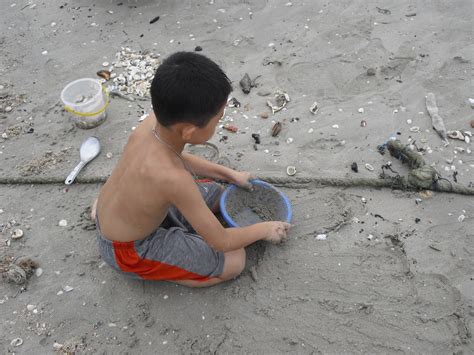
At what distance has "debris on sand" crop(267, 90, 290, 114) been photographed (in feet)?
11.6

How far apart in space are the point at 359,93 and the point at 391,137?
57 cm

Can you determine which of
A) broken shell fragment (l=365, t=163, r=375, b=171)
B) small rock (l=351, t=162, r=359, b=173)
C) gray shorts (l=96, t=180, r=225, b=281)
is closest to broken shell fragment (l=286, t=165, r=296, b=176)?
small rock (l=351, t=162, r=359, b=173)

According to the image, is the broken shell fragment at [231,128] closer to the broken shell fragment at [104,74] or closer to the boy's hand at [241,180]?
the boy's hand at [241,180]

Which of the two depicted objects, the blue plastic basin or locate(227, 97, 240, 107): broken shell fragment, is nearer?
the blue plastic basin

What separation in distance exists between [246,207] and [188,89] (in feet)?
3.89

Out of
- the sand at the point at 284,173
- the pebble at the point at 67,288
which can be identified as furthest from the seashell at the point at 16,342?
the pebble at the point at 67,288

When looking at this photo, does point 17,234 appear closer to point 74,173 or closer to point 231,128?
point 74,173

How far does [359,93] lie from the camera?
3.56 metres

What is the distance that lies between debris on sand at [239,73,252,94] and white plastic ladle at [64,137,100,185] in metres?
1.30

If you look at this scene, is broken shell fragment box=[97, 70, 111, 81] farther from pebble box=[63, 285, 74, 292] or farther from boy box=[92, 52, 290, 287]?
pebble box=[63, 285, 74, 292]

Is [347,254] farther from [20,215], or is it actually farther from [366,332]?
[20,215]

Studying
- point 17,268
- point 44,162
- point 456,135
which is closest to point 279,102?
point 456,135

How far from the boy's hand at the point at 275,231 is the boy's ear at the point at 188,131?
0.72 metres

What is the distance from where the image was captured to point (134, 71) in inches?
161
